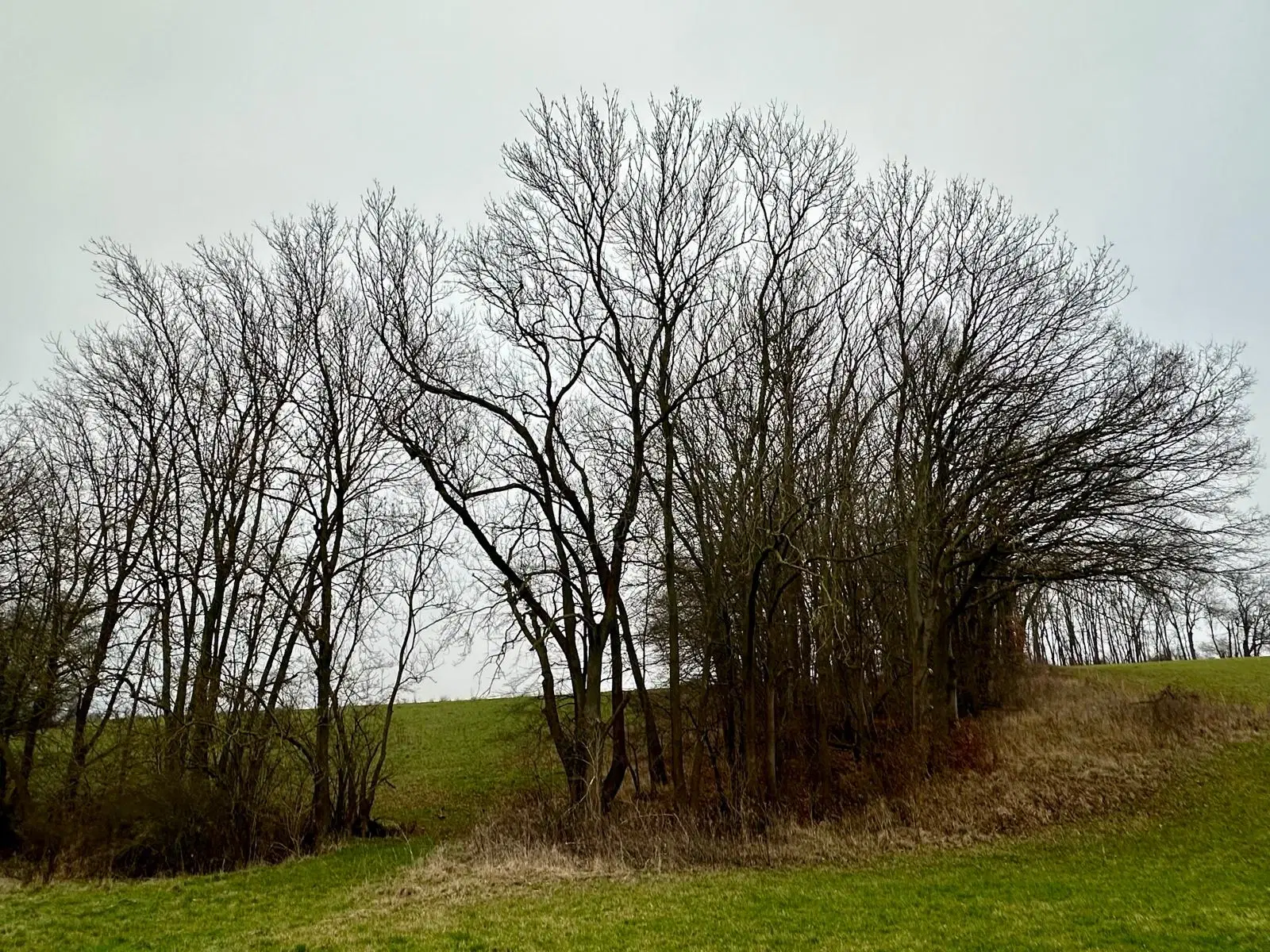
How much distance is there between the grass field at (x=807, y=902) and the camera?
9.01 metres

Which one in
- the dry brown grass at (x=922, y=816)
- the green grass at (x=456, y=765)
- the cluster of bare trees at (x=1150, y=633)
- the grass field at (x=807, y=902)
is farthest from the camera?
the cluster of bare trees at (x=1150, y=633)

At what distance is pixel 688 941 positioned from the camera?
29.4ft

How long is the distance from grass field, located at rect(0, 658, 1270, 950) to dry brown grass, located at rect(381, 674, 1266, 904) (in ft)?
1.95

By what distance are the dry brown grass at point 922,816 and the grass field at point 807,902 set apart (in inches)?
23.4

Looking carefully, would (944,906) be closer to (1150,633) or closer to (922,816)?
(922,816)

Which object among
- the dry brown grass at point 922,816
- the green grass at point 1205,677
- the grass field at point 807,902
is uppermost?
the green grass at point 1205,677

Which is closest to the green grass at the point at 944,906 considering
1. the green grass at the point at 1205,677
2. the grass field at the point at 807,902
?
the grass field at the point at 807,902

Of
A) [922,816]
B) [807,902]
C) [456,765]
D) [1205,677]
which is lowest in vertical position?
[807,902]

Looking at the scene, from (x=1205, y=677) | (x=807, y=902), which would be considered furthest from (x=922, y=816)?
(x=1205, y=677)

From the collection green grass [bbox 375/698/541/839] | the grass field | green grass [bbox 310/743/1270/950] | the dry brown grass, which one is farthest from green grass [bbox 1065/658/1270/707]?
green grass [bbox 375/698/541/839]

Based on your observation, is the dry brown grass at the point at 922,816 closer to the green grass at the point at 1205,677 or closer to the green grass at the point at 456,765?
the green grass at the point at 1205,677

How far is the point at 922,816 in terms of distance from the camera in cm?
1573

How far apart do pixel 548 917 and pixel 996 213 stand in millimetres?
18637

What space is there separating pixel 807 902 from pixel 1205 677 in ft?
64.3
